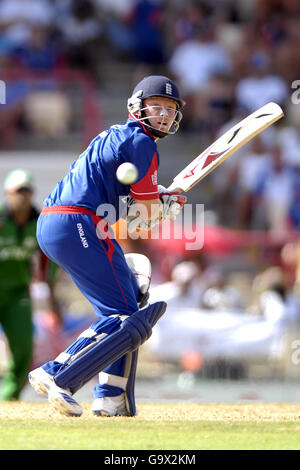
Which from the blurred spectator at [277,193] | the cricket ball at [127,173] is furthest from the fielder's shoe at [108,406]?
the blurred spectator at [277,193]

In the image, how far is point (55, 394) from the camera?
19.4 ft

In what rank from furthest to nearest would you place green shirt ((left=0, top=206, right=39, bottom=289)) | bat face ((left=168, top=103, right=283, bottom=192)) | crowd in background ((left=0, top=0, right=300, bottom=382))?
crowd in background ((left=0, top=0, right=300, bottom=382))
green shirt ((left=0, top=206, right=39, bottom=289))
bat face ((left=168, top=103, right=283, bottom=192))

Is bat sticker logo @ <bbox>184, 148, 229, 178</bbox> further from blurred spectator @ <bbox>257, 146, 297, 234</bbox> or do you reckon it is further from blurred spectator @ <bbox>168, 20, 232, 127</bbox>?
blurred spectator @ <bbox>168, 20, 232, 127</bbox>

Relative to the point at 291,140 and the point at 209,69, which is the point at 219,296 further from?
the point at 209,69

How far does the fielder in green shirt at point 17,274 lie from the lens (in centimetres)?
883

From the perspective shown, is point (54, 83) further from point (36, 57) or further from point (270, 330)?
point (270, 330)

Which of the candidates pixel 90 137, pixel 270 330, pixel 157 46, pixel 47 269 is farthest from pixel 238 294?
pixel 157 46

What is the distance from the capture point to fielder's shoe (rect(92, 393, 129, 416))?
6.36 meters

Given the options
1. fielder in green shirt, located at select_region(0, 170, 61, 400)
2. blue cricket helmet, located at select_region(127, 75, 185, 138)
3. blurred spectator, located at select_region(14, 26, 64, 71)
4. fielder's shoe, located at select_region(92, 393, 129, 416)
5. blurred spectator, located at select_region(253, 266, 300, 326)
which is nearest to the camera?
blue cricket helmet, located at select_region(127, 75, 185, 138)

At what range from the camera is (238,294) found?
42.7ft

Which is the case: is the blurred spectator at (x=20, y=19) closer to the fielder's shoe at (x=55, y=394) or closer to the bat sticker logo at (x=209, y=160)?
the bat sticker logo at (x=209, y=160)

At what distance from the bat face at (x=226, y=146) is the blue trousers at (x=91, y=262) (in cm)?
74

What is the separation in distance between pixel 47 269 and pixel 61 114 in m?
5.38

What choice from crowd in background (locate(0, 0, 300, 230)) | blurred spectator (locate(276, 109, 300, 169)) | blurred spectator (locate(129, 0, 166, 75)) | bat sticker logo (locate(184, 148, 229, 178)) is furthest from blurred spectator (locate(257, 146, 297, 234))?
bat sticker logo (locate(184, 148, 229, 178))
